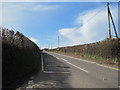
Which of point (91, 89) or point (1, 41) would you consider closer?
point (91, 89)

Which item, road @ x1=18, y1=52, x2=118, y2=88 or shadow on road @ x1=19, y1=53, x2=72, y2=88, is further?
road @ x1=18, y1=52, x2=118, y2=88

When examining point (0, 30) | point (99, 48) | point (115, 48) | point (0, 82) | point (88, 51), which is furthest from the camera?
point (88, 51)

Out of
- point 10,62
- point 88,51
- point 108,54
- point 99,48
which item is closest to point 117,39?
point 108,54

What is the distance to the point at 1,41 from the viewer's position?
6125 mm

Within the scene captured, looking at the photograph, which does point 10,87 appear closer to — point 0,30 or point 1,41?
point 1,41

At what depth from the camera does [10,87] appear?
5.84 meters

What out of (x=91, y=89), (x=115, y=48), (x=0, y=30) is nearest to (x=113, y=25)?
(x=115, y=48)

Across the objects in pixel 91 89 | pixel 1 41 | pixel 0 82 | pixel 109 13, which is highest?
pixel 109 13

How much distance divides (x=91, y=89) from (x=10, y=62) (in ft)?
14.7

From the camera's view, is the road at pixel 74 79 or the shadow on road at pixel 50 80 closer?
the shadow on road at pixel 50 80

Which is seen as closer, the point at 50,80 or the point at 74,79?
the point at 50,80

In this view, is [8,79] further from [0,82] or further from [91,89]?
[91,89]

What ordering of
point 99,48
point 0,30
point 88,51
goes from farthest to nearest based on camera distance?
1. point 88,51
2. point 99,48
3. point 0,30

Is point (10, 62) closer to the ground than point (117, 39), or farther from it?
closer to the ground
